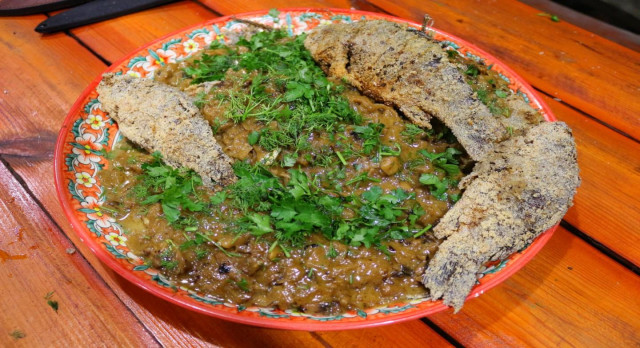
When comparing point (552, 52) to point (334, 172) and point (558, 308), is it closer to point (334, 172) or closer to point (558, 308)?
point (558, 308)

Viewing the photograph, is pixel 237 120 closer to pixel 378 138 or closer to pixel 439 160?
pixel 378 138

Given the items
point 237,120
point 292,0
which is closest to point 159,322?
point 237,120

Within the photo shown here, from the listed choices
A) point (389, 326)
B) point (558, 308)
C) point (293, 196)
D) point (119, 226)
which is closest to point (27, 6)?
point (119, 226)

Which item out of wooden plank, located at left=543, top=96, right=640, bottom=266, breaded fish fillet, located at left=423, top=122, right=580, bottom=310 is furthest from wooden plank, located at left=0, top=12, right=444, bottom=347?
wooden plank, located at left=543, top=96, right=640, bottom=266

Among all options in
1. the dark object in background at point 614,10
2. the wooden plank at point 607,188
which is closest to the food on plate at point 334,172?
the wooden plank at point 607,188

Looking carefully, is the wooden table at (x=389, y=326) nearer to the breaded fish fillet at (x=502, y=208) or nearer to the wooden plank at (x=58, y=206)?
the wooden plank at (x=58, y=206)

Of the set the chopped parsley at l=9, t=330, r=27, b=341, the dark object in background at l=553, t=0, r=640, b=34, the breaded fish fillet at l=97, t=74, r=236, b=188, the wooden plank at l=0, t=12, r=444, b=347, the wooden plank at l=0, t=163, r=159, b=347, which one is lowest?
the chopped parsley at l=9, t=330, r=27, b=341

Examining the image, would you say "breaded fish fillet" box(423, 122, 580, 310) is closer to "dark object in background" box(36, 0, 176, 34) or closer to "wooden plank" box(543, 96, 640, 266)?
"wooden plank" box(543, 96, 640, 266)
